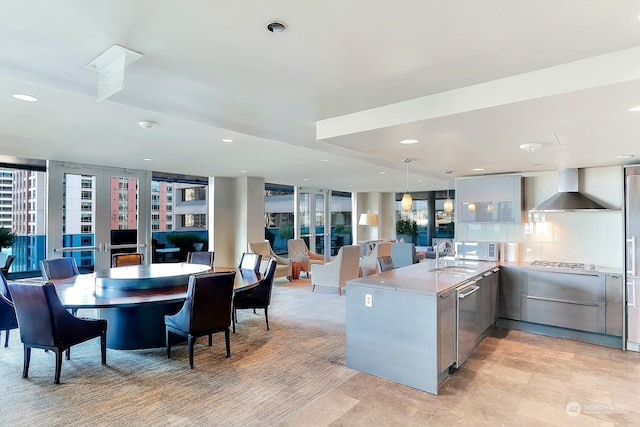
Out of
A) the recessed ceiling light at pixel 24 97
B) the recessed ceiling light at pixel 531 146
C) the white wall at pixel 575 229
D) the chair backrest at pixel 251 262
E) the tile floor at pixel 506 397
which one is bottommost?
the tile floor at pixel 506 397

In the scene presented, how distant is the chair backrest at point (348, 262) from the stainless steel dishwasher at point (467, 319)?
300cm

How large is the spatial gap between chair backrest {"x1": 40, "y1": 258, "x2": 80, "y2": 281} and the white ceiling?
191cm

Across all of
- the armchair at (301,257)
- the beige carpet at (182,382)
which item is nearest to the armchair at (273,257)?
the armchair at (301,257)

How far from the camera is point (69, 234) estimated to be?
6.70 metres

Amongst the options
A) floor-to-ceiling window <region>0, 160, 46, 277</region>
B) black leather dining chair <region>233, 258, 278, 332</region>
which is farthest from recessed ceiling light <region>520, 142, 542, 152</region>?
floor-to-ceiling window <region>0, 160, 46, 277</region>

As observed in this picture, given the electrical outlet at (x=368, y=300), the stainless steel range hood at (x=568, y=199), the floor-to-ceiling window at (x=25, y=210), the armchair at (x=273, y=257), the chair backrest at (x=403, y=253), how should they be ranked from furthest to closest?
the chair backrest at (x=403, y=253), the armchair at (x=273, y=257), the floor-to-ceiling window at (x=25, y=210), the stainless steel range hood at (x=568, y=199), the electrical outlet at (x=368, y=300)

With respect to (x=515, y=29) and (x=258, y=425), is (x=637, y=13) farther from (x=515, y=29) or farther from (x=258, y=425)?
(x=258, y=425)

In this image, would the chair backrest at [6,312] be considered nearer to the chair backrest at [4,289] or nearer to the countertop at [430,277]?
the chair backrest at [4,289]

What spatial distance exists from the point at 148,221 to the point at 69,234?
4.73ft

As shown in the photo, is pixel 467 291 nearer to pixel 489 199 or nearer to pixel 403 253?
pixel 489 199

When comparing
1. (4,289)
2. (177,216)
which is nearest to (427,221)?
(177,216)

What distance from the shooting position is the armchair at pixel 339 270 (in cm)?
670

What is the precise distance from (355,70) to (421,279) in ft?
7.54

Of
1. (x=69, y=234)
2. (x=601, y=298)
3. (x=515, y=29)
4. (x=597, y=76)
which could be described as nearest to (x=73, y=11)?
(x=515, y=29)
